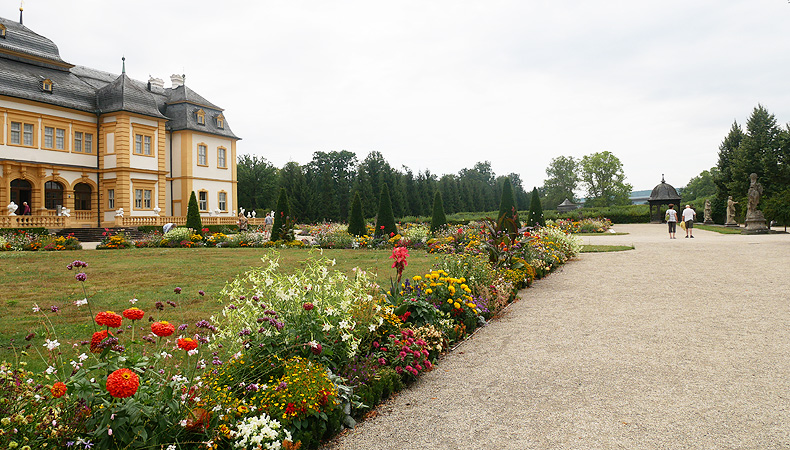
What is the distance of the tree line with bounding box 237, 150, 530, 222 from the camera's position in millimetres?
40000

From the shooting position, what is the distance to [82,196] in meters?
27.6

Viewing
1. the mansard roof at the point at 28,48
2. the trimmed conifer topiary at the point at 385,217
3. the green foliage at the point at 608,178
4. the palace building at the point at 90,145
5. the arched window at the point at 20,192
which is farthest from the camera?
the green foliage at the point at 608,178

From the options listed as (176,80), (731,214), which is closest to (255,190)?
(176,80)

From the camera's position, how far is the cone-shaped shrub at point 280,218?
19.2m

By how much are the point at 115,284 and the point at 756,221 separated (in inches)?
949

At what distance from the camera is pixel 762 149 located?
26.2 m

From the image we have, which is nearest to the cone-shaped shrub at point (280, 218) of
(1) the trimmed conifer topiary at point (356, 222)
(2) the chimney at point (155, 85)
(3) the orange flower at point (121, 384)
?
(1) the trimmed conifer topiary at point (356, 222)

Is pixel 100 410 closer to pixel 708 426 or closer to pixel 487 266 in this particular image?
pixel 708 426

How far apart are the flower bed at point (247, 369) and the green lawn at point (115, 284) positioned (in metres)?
0.36

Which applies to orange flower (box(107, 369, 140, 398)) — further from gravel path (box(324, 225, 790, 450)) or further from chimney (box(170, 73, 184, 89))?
chimney (box(170, 73, 184, 89))

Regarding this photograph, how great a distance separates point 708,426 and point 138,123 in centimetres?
3113

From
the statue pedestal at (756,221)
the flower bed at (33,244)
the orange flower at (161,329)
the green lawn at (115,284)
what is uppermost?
the statue pedestal at (756,221)

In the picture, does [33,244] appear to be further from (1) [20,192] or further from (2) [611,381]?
(2) [611,381]

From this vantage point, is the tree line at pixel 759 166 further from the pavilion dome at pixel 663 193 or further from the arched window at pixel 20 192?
the arched window at pixel 20 192
